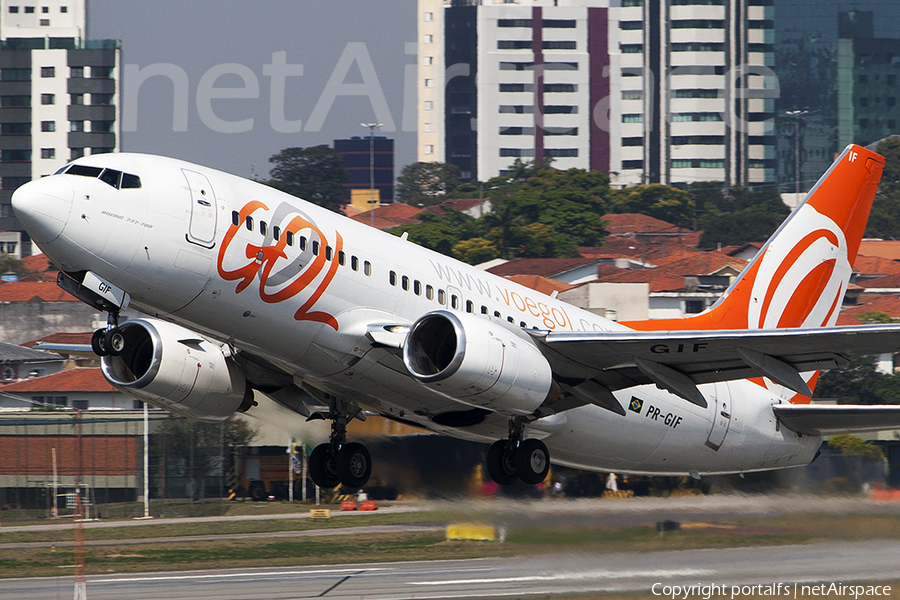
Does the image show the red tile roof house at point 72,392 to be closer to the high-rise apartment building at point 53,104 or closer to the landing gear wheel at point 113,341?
the landing gear wheel at point 113,341

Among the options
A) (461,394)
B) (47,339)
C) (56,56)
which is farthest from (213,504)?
(56,56)

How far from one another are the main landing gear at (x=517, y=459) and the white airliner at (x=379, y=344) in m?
0.04

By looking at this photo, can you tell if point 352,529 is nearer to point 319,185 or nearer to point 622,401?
point 622,401

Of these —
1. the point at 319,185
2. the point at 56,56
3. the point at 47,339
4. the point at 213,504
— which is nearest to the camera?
the point at 213,504

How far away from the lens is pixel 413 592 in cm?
2908

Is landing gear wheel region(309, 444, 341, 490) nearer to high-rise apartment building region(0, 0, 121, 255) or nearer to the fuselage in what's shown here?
the fuselage

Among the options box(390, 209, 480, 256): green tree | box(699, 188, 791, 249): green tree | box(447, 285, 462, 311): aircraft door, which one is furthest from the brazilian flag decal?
box(699, 188, 791, 249): green tree

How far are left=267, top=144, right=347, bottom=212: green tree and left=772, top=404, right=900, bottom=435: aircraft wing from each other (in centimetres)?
14689

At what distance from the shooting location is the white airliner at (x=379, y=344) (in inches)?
758

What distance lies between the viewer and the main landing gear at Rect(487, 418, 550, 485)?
23.0 metres

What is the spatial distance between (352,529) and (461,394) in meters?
19.4

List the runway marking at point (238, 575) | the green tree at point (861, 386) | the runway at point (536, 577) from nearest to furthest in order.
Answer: the runway at point (536, 577), the runway marking at point (238, 575), the green tree at point (861, 386)

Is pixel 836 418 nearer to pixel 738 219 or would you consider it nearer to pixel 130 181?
pixel 130 181

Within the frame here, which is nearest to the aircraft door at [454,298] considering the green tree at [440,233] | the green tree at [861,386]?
the green tree at [861,386]
